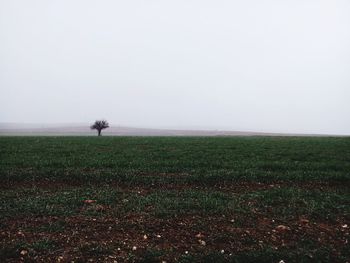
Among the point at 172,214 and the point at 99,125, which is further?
the point at 99,125

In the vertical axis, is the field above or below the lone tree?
below

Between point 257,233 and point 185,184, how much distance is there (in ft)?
18.6

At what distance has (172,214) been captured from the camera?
29.8 feet

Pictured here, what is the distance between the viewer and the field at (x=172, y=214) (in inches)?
265

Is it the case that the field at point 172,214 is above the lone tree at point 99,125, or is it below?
below

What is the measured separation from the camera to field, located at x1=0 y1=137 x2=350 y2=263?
6.74 meters

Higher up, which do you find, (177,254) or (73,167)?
(73,167)

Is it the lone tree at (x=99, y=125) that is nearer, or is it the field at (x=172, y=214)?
the field at (x=172, y=214)

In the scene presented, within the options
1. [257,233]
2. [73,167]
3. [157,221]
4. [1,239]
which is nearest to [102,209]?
[157,221]

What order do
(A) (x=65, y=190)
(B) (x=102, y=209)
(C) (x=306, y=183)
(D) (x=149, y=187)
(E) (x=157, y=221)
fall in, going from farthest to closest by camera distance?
(C) (x=306, y=183) < (D) (x=149, y=187) < (A) (x=65, y=190) < (B) (x=102, y=209) < (E) (x=157, y=221)

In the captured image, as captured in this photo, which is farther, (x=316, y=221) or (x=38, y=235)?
(x=316, y=221)

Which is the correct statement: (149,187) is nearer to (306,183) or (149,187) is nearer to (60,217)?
(60,217)

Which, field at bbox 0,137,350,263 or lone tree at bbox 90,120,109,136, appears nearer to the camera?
field at bbox 0,137,350,263

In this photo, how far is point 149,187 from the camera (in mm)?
12602
